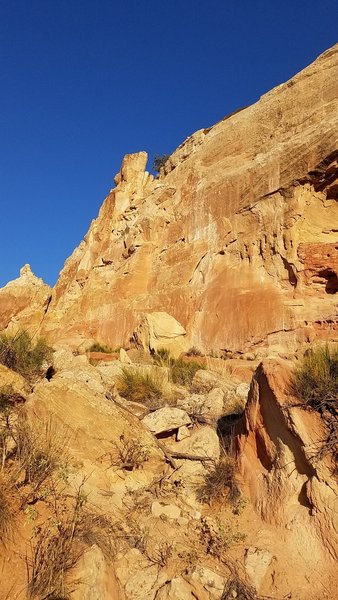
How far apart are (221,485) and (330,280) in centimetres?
911

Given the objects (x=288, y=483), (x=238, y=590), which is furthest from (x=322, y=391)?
(x=238, y=590)

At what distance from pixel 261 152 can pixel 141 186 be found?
35.6 feet

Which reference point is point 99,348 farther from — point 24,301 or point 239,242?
point 24,301

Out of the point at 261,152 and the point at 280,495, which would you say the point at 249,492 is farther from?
the point at 261,152

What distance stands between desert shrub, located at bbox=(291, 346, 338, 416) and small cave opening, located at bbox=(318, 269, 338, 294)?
25.9 feet

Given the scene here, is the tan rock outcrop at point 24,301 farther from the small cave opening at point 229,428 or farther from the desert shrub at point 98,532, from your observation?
the desert shrub at point 98,532

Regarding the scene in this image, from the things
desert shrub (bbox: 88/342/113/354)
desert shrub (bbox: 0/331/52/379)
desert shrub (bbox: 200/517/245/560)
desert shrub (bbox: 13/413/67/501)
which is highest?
desert shrub (bbox: 0/331/52/379)

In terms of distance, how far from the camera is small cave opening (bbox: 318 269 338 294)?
1250cm

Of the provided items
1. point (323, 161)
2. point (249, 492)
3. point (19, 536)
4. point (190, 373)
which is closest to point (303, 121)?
point (323, 161)

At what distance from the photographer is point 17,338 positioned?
9227 millimetres

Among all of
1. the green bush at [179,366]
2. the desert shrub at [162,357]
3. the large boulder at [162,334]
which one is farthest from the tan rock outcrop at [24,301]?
the green bush at [179,366]

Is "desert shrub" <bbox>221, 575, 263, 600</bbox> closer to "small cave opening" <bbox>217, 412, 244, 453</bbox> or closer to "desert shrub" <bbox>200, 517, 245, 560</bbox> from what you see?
"desert shrub" <bbox>200, 517, 245, 560</bbox>

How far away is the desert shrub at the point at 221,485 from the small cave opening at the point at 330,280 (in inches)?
344

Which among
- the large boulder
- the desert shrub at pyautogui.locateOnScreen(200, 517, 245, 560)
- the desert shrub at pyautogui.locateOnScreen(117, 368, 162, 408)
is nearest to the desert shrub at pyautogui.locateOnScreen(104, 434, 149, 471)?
the desert shrub at pyautogui.locateOnScreen(200, 517, 245, 560)
